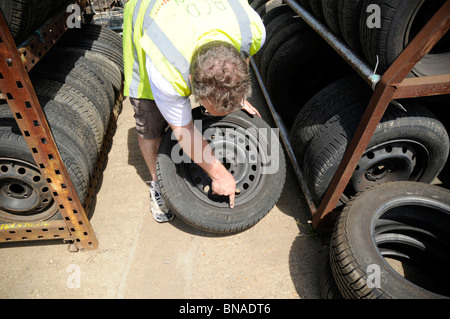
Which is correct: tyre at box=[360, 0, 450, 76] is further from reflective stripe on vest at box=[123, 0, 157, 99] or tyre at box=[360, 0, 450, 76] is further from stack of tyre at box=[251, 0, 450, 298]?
reflective stripe on vest at box=[123, 0, 157, 99]

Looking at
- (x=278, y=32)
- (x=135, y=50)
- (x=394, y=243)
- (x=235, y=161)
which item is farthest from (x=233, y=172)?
(x=278, y=32)

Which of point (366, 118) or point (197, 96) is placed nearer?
point (197, 96)

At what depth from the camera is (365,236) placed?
182 cm

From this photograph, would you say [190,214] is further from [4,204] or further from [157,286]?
[4,204]

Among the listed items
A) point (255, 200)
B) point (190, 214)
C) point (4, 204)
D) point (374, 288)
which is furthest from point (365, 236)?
point (4, 204)

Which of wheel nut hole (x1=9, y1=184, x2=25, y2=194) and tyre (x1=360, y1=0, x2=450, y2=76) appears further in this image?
wheel nut hole (x1=9, y1=184, x2=25, y2=194)

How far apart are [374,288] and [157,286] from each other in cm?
152

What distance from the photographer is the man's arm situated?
6.54 feet

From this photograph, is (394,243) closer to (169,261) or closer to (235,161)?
(235,161)

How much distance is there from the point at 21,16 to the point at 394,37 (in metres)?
2.30

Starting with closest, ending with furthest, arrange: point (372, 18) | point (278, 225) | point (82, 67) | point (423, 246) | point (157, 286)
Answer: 1. point (372, 18)
2. point (423, 246)
3. point (157, 286)
4. point (278, 225)
5. point (82, 67)

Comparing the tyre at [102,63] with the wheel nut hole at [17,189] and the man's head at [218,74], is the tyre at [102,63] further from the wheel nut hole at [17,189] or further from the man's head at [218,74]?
the man's head at [218,74]

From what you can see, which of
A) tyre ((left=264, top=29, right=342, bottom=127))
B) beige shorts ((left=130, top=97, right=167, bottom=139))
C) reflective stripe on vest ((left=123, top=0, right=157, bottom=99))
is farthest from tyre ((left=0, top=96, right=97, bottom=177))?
tyre ((left=264, top=29, right=342, bottom=127))

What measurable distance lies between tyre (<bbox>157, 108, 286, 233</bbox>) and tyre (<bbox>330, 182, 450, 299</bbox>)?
71cm
